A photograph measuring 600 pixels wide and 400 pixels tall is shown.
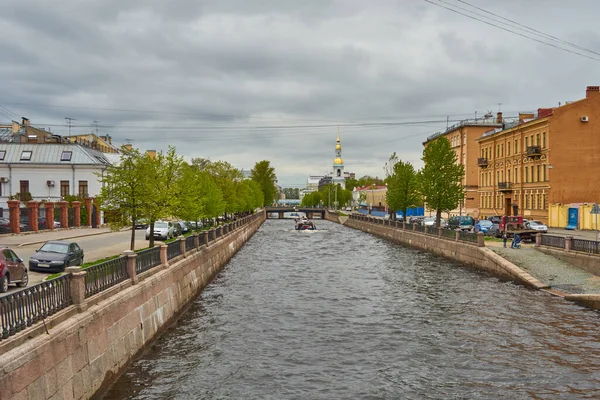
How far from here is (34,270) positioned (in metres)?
24.3

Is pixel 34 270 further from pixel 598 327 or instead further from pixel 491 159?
pixel 491 159

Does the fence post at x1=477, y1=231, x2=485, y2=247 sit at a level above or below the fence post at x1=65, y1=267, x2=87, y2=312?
below

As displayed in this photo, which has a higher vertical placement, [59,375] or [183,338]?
[59,375]

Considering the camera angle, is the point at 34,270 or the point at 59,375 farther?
the point at 34,270

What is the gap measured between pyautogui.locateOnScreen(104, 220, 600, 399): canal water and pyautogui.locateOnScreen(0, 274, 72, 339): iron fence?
3033 mm

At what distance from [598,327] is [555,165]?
1710 inches

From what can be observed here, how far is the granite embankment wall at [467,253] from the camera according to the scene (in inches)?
1239

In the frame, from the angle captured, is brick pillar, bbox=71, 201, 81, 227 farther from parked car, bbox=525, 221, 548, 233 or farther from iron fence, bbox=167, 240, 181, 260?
parked car, bbox=525, 221, 548, 233

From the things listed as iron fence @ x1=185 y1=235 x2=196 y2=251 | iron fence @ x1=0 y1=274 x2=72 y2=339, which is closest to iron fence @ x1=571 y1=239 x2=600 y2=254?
iron fence @ x1=185 y1=235 x2=196 y2=251

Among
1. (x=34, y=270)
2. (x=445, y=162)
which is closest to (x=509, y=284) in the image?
(x=34, y=270)

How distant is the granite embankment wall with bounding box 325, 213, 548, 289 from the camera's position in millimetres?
31469

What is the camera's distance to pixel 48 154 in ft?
224

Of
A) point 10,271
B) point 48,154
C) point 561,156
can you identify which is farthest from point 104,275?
point 48,154

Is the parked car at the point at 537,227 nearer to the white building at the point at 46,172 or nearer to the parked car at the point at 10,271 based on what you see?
the parked car at the point at 10,271
